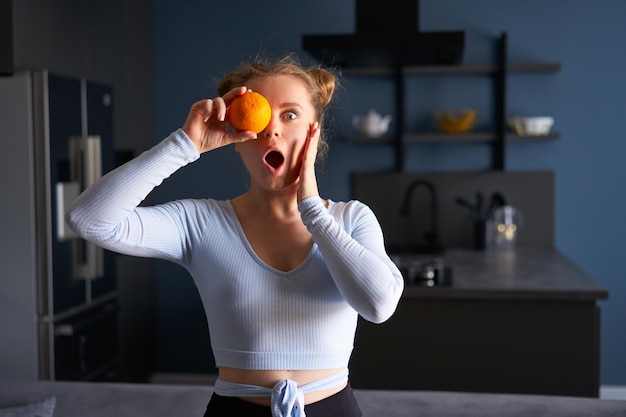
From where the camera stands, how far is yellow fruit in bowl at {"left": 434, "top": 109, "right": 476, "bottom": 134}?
4465mm

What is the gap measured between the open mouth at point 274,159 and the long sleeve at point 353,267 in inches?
3.7

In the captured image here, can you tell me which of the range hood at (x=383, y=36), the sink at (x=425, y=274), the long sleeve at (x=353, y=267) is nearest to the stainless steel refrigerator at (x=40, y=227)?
the range hood at (x=383, y=36)

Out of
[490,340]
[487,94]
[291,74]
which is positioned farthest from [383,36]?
[291,74]

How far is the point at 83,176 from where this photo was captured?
354 cm

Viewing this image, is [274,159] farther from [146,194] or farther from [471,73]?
[471,73]

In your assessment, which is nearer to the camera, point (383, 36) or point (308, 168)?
point (308, 168)

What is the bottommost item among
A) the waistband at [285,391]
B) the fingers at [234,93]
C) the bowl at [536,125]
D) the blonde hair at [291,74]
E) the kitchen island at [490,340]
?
the kitchen island at [490,340]

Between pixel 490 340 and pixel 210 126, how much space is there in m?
2.21

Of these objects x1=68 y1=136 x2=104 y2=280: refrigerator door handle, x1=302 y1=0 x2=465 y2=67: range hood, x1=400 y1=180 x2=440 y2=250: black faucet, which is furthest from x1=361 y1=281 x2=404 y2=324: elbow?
x1=400 y1=180 x2=440 y2=250: black faucet

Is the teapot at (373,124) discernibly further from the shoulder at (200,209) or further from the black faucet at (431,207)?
the shoulder at (200,209)

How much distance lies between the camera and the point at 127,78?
4410 millimetres

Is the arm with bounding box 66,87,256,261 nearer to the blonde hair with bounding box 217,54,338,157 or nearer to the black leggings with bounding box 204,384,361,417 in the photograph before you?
the blonde hair with bounding box 217,54,338,157

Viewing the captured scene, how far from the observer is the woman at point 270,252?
130cm

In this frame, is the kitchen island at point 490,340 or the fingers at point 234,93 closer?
the fingers at point 234,93
